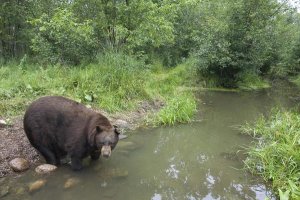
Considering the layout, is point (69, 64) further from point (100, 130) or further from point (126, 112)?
point (100, 130)

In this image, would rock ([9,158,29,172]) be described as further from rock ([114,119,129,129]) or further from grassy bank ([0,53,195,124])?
rock ([114,119,129,129])

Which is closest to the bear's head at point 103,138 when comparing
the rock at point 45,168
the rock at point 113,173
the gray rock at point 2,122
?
the rock at point 113,173

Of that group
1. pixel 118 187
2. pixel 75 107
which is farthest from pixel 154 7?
pixel 118 187

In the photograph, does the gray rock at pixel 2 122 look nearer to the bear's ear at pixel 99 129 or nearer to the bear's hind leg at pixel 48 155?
the bear's hind leg at pixel 48 155

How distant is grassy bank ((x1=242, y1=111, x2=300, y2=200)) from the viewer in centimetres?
502

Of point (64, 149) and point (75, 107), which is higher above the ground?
point (75, 107)

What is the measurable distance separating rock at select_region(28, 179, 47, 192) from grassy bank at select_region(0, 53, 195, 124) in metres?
2.46

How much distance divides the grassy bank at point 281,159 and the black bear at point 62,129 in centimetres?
271

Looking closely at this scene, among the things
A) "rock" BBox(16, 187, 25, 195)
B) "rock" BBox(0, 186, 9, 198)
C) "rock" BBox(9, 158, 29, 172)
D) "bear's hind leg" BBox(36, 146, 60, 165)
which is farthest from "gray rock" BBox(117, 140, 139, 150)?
"rock" BBox(0, 186, 9, 198)

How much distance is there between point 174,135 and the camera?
788 centimetres

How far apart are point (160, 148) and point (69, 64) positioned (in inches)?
221

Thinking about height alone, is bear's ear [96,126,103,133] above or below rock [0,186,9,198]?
above

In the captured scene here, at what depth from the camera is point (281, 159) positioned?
5.62 meters

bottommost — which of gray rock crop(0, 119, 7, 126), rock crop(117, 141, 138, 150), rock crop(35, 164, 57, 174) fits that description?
rock crop(117, 141, 138, 150)
